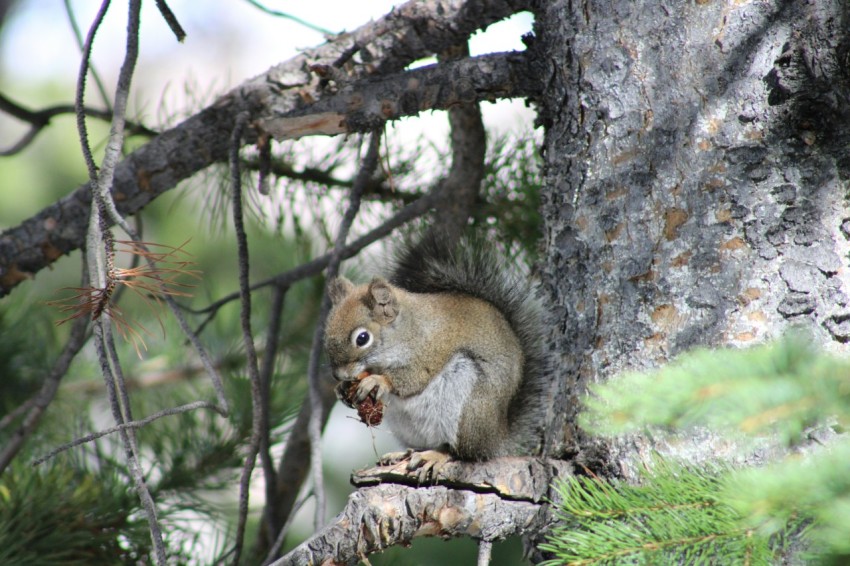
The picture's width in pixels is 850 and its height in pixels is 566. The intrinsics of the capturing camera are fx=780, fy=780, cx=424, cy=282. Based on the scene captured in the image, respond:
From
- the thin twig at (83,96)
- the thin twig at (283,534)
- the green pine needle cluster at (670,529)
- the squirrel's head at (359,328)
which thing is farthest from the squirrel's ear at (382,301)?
the green pine needle cluster at (670,529)

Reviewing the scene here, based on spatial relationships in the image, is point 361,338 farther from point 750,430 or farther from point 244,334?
point 750,430

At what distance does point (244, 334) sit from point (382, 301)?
38cm

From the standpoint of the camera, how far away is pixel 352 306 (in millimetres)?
1682

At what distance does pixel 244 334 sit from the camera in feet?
4.34

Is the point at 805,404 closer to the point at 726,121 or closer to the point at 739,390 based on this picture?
the point at 739,390

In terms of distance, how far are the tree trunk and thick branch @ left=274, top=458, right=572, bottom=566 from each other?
9cm

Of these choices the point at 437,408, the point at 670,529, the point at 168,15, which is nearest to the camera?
the point at 670,529

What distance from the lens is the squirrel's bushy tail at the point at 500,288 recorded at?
1.49 m

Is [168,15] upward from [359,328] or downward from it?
upward

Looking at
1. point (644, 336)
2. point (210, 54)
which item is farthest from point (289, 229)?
point (210, 54)

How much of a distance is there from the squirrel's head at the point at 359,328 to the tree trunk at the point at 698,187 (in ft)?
1.69

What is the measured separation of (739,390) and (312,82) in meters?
1.10

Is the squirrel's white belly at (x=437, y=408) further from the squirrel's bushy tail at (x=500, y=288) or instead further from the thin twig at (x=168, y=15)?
the thin twig at (x=168, y=15)

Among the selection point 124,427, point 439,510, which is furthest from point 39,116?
point 439,510
